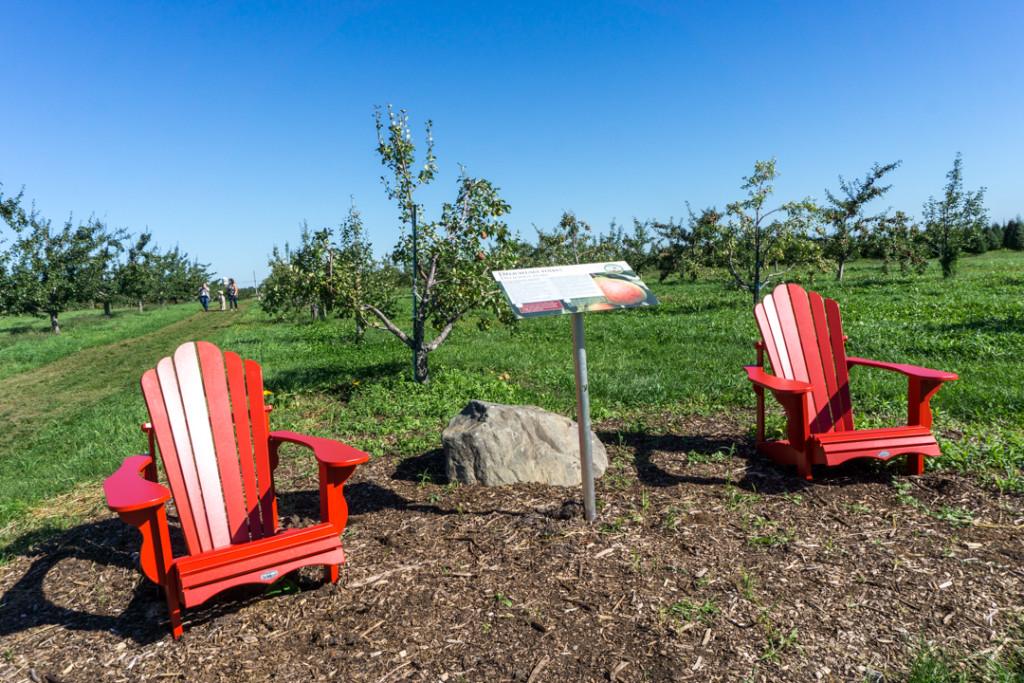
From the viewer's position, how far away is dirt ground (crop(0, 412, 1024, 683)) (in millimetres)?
2189

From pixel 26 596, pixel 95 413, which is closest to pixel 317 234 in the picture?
pixel 95 413

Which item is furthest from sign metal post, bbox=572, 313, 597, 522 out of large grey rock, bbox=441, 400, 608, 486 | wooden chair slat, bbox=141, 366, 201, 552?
wooden chair slat, bbox=141, 366, 201, 552

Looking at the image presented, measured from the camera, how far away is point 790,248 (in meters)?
11.7

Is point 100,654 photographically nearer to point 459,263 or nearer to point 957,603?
point 957,603

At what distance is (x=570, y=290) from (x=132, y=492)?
2.14m

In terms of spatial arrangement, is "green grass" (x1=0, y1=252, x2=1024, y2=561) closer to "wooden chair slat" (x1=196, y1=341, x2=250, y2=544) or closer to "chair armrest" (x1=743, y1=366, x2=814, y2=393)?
"chair armrest" (x1=743, y1=366, x2=814, y2=393)

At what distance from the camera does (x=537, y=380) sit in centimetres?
655

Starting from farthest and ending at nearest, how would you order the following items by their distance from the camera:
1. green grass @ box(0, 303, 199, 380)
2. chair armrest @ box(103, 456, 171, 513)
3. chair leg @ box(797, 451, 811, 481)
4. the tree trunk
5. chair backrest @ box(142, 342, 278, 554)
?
green grass @ box(0, 303, 199, 380) < the tree trunk < chair leg @ box(797, 451, 811, 481) < chair backrest @ box(142, 342, 278, 554) < chair armrest @ box(103, 456, 171, 513)

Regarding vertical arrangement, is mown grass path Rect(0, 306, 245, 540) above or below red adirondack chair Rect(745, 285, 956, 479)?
below

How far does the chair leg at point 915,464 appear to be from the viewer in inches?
140

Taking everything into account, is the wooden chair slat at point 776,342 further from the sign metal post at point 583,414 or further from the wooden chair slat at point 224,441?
the wooden chair slat at point 224,441

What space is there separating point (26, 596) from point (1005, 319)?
10.9 meters

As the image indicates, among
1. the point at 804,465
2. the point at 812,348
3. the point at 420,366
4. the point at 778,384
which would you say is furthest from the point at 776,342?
the point at 420,366

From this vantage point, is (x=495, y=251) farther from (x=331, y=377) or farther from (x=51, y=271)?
(x=51, y=271)
